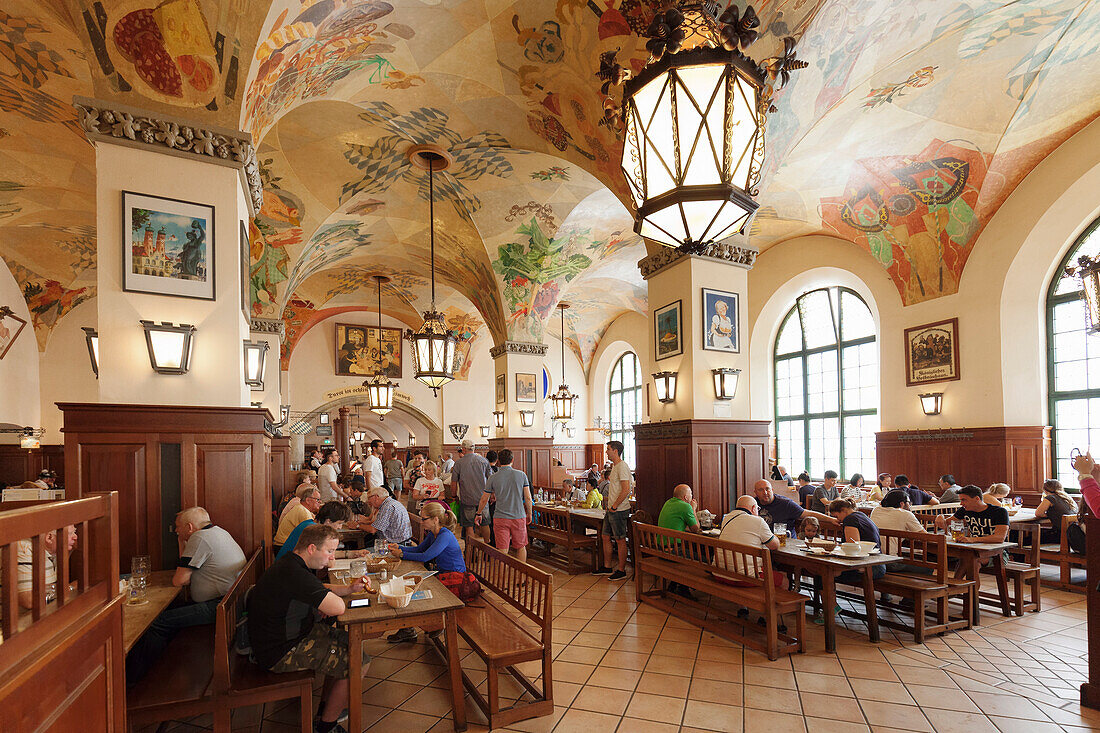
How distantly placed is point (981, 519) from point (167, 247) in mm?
8168

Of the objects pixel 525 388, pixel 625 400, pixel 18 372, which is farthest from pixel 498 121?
pixel 625 400

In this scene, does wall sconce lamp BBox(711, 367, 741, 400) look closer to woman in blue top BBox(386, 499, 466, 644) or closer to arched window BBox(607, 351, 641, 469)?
woman in blue top BBox(386, 499, 466, 644)

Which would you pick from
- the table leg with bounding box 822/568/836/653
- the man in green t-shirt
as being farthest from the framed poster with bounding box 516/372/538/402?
the table leg with bounding box 822/568/836/653

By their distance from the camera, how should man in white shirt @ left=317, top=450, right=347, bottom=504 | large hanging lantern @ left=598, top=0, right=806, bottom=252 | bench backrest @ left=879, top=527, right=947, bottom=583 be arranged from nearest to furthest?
large hanging lantern @ left=598, top=0, right=806, bottom=252 → bench backrest @ left=879, top=527, right=947, bottom=583 → man in white shirt @ left=317, top=450, right=347, bottom=504

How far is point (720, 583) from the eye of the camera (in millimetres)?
5227

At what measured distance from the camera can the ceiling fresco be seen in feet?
16.4

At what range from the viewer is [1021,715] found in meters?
3.67

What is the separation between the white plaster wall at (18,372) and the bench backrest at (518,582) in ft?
33.9

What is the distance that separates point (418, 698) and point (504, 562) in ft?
3.48

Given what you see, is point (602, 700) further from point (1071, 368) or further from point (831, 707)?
point (1071, 368)

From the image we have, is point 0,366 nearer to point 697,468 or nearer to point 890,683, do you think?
point 697,468

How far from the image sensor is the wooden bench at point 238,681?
10.0 feet

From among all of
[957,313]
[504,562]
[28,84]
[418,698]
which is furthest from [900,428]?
[28,84]

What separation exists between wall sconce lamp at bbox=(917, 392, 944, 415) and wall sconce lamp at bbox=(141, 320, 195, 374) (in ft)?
36.6
